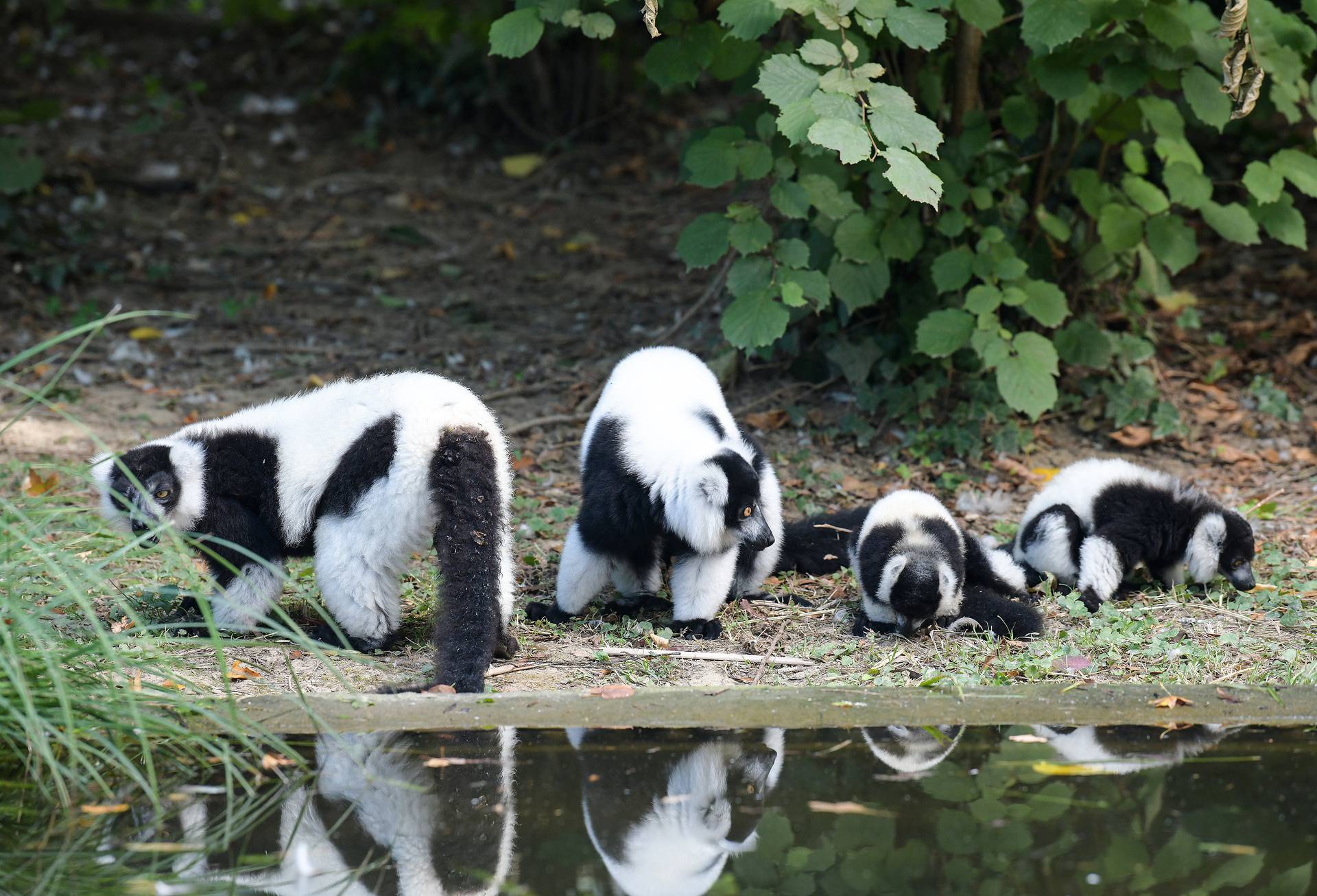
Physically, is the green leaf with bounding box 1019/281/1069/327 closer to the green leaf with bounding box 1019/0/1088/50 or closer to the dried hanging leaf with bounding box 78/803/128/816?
the green leaf with bounding box 1019/0/1088/50

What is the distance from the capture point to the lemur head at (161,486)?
535 centimetres

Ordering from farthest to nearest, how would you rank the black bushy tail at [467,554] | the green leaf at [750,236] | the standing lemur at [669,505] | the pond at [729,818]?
the green leaf at [750,236] < the standing lemur at [669,505] < the black bushy tail at [467,554] < the pond at [729,818]

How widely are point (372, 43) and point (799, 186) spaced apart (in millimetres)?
7752

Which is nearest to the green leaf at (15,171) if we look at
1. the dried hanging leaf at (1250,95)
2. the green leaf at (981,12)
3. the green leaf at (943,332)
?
the green leaf at (943,332)

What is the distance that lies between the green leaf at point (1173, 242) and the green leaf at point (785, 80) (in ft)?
9.37

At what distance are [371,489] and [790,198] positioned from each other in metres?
2.79

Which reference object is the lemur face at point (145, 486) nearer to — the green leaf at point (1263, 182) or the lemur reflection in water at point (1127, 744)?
the lemur reflection in water at point (1127, 744)

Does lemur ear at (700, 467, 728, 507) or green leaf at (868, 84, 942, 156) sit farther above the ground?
green leaf at (868, 84, 942, 156)

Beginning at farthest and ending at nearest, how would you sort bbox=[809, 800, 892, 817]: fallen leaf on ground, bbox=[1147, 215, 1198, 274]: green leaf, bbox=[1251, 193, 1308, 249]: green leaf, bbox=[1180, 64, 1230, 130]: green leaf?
bbox=[1147, 215, 1198, 274]: green leaf
bbox=[1251, 193, 1308, 249]: green leaf
bbox=[1180, 64, 1230, 130]: green leaf
bbox=[809, 800, 892, 817]: fallen leaf on ground

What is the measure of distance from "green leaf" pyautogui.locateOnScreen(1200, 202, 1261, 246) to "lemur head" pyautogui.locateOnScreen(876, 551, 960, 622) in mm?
3021

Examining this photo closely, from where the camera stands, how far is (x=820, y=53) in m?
5.52

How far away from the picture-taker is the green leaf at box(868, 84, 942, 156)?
202 inches

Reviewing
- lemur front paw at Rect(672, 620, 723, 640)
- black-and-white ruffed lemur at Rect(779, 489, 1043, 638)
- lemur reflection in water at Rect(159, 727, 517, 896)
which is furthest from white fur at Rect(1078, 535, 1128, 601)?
lemur reflection in water at Rect(159, 727, 517, 896)

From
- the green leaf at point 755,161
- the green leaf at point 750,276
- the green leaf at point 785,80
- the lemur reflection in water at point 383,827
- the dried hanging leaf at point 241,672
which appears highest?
the green leaf at point 785,80
